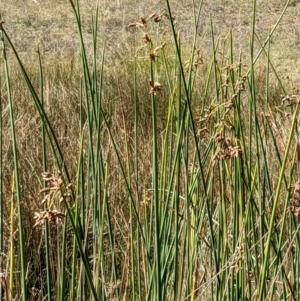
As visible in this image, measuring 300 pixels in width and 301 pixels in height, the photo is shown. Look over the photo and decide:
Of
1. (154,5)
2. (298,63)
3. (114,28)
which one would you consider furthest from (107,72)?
(154,5)

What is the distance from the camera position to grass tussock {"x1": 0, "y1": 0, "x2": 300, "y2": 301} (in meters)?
0.77

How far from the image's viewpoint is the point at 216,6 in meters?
6.67

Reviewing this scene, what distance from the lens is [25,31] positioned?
18.7 feet

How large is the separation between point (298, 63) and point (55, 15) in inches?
93.5

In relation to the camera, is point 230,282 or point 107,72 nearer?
point 230,282

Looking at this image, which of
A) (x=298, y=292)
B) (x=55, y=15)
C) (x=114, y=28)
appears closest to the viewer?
(x=298, y=292)

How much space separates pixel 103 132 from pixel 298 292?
1416mm

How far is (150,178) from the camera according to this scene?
1.92 metres

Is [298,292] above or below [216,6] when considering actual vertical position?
below

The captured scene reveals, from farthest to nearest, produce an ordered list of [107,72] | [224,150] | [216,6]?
[216,6], [107,72], [224,150]

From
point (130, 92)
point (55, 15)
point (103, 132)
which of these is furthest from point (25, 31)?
point (103, 132)

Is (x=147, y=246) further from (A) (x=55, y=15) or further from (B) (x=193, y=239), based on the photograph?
(A) (x=55, y=15)

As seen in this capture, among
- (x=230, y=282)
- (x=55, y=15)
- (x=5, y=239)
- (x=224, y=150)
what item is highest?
(x=55, y=15)

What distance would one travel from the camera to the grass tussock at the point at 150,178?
767 millimetres
